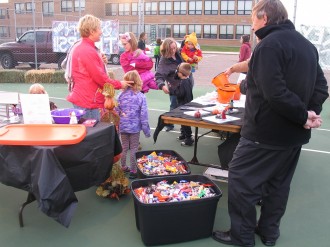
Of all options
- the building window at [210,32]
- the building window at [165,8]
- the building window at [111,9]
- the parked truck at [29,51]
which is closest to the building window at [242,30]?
the building window at [210,32]

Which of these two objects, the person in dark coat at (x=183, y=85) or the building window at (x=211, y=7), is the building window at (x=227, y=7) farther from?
the person in dark coat at (x=183, y=85)

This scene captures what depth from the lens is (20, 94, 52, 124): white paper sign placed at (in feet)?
9.65

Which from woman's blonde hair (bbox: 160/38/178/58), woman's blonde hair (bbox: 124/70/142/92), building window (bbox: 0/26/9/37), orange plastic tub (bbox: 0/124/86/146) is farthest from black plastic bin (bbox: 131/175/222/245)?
building window (bbox: 0/26/9/37)

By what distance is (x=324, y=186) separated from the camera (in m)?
4.11

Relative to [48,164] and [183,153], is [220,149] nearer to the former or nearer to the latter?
[183,153]

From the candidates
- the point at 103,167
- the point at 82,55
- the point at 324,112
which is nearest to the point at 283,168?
the point at 103,167

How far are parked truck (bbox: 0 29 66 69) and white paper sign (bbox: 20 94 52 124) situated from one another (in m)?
12.1

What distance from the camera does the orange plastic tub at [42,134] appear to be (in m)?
2.68

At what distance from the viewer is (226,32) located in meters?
44.5

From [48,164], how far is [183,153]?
2704 millimetres

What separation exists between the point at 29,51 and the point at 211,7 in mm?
33154

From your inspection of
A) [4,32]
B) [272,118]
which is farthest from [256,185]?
[4,32]

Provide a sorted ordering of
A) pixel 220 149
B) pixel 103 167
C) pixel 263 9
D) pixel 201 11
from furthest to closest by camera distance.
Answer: pixel 201 11 < pixel 220 149 < pixel 103 167 < pixel 263 9

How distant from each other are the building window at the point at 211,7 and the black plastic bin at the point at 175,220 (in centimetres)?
4368
